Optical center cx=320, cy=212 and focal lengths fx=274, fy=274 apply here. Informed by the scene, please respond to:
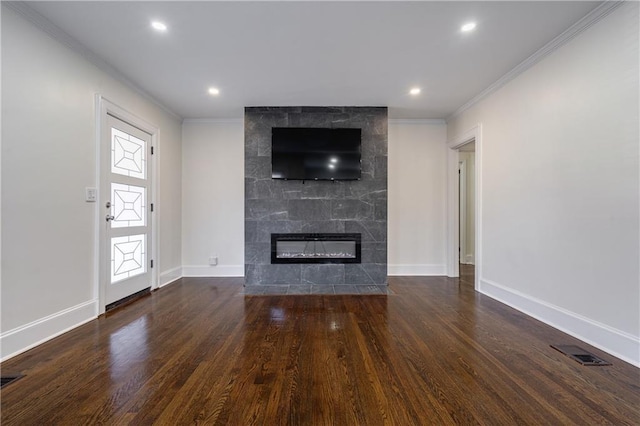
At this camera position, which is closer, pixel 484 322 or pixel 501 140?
pixel 484 322

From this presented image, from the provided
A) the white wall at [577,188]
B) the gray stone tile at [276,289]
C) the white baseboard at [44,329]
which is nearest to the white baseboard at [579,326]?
the white wall at [577,188]

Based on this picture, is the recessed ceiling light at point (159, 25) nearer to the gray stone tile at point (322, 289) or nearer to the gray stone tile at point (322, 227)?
the gray stone tile at point (322, 227)

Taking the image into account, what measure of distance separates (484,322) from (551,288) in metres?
0.69

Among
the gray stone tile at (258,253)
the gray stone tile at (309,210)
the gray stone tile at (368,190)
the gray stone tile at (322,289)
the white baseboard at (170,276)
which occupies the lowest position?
the gray stone tile at (322,289)

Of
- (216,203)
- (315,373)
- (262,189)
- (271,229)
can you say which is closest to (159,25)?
(262,189)

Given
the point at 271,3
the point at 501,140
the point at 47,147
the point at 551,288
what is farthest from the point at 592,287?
the point at 47,147

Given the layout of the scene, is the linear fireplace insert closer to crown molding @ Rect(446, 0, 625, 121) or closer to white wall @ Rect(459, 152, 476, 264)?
crown molding @ Rect(446, 0, 625, 121)

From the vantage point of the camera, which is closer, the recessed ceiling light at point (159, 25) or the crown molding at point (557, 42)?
the crown molding at point (557, 42)

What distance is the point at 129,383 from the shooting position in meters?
1.68

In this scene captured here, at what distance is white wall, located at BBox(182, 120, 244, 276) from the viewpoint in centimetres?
452

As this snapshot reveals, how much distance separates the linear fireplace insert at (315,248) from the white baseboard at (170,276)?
1.61 metres

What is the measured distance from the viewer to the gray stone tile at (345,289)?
364cm

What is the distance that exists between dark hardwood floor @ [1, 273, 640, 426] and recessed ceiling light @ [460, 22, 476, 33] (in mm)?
2594

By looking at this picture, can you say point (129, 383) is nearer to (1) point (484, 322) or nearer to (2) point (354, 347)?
(2) point (354, 347)
